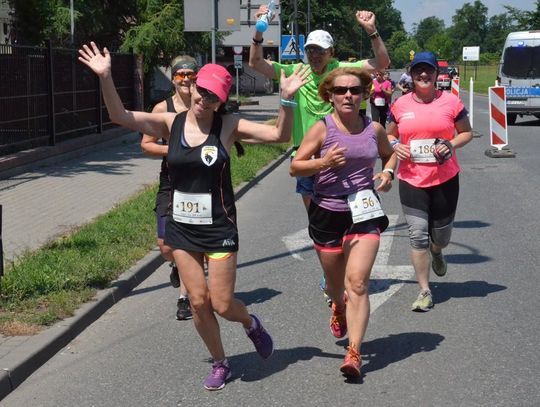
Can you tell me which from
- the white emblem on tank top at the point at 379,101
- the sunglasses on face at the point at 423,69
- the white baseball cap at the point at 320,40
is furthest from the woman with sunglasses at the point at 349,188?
the white emblem on tank top at the point at 379,101

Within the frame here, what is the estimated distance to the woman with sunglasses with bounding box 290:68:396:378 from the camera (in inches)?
199

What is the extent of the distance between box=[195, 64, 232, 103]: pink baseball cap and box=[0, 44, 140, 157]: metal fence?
10.3 meters

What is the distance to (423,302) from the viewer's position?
21.6 ft

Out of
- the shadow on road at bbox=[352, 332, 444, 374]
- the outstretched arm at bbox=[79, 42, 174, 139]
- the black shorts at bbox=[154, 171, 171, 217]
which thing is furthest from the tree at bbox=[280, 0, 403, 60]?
the outstretched arm at bbox=[79, 42, 174, 139]

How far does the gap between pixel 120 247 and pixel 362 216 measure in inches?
150

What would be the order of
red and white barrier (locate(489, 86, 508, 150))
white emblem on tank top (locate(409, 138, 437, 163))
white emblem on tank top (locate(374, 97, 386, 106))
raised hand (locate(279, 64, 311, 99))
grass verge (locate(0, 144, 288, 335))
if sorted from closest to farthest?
raised hand (locate(279, 64, 311, 99))
grass verge (locate(0, 144, 288, 335))
white emblem on tank top (locate(409, 138, 437, 163))
red and white barrier (locate(489, 86, 508, 150))
white emblem on tank top (locate(374, 97, 386, 106))

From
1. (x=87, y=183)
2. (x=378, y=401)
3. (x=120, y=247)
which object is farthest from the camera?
(x=87, y=183)

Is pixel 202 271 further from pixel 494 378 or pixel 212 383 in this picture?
pixel 494 378

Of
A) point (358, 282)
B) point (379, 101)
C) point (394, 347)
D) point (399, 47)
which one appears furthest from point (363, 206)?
point (399, 47)

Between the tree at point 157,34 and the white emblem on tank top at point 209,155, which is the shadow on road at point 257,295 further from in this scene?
the tree at point 157,34

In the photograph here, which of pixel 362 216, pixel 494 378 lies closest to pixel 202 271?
pixel 362 216

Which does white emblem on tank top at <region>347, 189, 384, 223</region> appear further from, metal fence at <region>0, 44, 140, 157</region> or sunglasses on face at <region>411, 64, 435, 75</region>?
metal fence at <region>0, 44, 140, 157</region>

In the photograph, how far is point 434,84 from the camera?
21.4 feet

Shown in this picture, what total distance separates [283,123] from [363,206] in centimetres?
74
